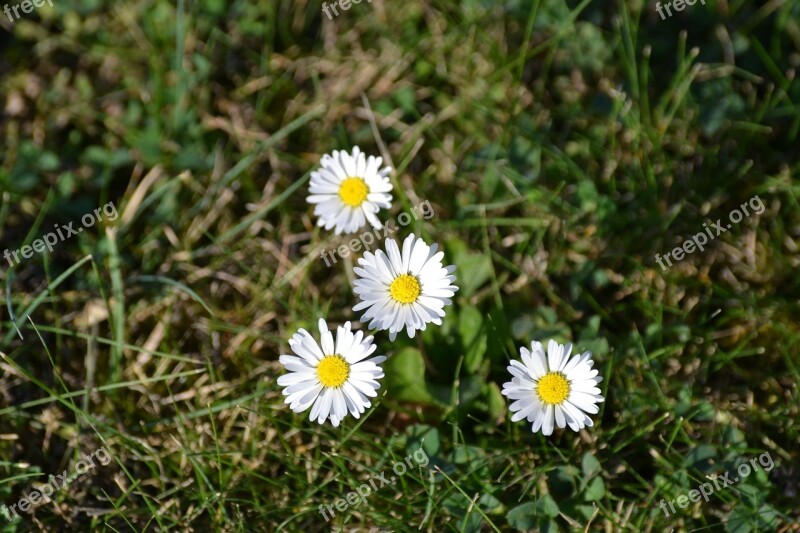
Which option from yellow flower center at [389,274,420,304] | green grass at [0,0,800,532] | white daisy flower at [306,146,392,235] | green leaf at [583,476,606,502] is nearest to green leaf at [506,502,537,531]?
green grass at [0,0,800,532]

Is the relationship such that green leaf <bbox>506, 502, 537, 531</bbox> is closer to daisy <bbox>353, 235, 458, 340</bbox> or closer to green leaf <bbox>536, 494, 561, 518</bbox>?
green leaf <bbox>536, 494, 561, 518</bbox>

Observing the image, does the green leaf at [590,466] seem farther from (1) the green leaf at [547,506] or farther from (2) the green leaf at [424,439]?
(2) the green leaf at [424,439]

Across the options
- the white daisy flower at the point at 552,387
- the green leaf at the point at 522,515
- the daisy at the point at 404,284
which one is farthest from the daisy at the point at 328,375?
the green leaf at the point at 522,515

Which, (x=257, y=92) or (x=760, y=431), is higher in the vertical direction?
(x=257, y=92)

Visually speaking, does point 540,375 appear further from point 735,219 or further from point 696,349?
point 735,219

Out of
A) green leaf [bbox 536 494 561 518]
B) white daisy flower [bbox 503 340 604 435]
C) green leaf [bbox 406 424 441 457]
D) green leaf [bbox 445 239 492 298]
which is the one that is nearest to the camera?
white daisy flower [bbox 503 340 604 435]

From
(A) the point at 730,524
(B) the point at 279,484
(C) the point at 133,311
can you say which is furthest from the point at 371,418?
(A) the point at 730,524
